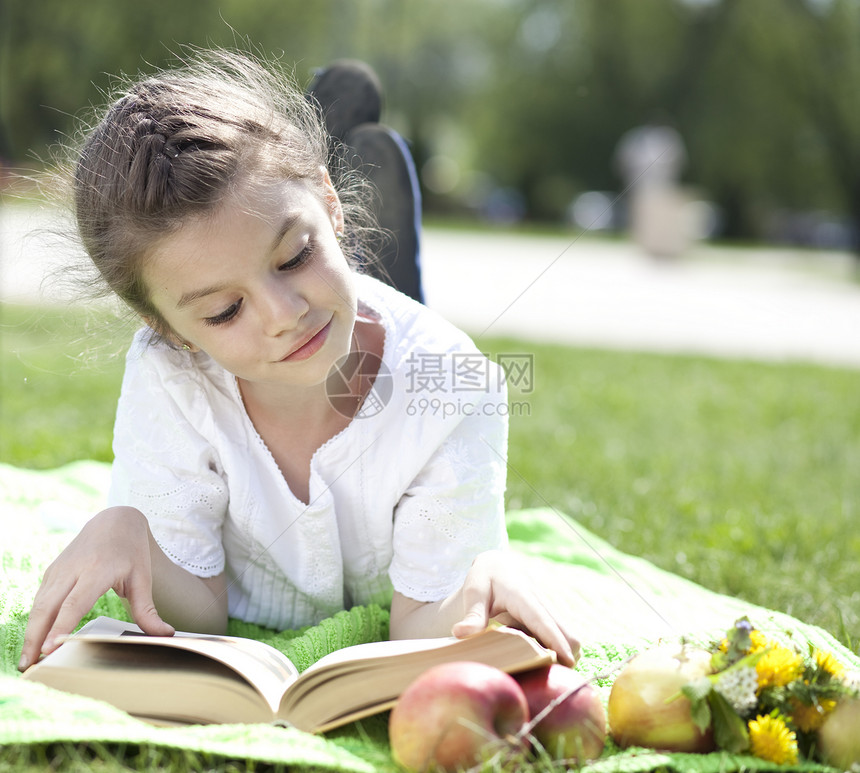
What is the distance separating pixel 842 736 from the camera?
133cm

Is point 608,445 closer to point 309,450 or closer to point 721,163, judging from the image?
point 309,450

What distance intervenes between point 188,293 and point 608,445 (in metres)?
2.56

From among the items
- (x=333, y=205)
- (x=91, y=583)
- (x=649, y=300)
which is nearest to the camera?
(x=91, y=583)

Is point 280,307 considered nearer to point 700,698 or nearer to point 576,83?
point 700,698

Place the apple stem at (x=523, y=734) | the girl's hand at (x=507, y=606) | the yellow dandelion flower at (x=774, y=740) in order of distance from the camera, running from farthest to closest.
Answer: the girl's hand at (x=507, y=606)
the yellow dandelion flower at (x=774, y=740)
the apple stem at (x=523, y=734)

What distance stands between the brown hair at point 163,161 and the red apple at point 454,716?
32.2 inches

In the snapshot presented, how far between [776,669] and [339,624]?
0.78 metres

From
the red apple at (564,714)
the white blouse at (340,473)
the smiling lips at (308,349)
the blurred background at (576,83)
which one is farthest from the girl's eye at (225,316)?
the blurred background at (576,83)

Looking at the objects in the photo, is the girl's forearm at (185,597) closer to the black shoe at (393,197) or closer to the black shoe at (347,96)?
the black shoe at (393,197)

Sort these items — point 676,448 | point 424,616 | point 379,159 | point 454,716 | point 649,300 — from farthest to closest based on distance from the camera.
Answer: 1. point 649,300
2. point 676,448
3. point 379,159
4. point 424,616
5. point 454,716

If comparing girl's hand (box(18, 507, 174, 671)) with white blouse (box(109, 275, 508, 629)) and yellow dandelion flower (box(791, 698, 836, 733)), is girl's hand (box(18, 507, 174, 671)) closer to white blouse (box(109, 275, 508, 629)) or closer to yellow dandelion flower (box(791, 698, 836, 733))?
white blouse (box(109, 275, 508, 629))

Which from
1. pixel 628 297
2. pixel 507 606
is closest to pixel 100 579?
pixel 507 606

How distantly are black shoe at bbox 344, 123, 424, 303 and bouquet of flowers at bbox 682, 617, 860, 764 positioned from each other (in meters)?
1.34

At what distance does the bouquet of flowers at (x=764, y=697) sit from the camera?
52.0 inches
